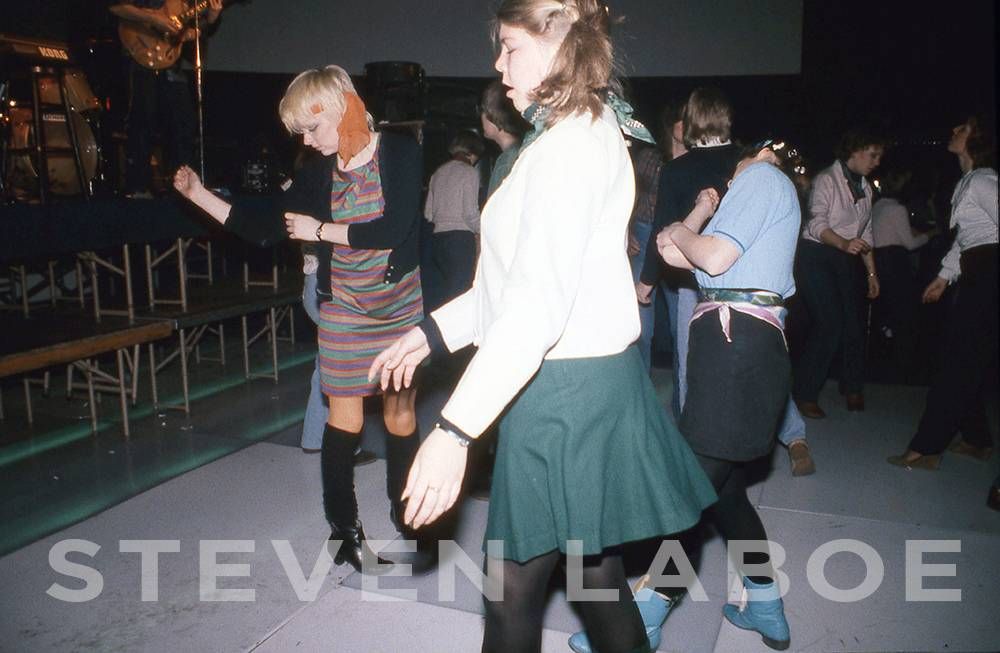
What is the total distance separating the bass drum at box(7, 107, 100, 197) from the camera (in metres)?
5.72

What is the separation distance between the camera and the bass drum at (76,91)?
579 cm

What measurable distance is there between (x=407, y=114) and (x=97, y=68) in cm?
280

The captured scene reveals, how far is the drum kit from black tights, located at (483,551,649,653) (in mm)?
5075

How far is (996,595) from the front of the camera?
244 cm

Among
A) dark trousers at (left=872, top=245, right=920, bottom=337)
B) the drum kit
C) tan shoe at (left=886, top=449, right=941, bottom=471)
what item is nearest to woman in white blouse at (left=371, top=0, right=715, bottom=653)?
tan shoe at (left=886, top=449, right=941, bottom=471)

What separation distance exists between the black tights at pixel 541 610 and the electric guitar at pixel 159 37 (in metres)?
5.47

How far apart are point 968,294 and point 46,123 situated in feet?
21.2

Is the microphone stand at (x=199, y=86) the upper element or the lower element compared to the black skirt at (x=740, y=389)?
upper

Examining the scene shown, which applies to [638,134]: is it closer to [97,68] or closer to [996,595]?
[996,595]

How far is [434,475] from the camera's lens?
3.94 feet

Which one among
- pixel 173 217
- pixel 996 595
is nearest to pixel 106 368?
pixel 173 217

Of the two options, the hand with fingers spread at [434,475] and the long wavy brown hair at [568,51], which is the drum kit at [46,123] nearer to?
the long wavy brown hair at [568,51]

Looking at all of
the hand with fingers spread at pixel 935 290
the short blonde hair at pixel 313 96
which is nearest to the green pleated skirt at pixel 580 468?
the short blonde hair at pixel 313 96

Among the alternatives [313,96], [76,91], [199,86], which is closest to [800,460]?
[313,96]
